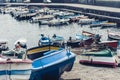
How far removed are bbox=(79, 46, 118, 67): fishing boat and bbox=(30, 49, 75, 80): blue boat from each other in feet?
16.3

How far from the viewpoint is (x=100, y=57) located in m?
26.4

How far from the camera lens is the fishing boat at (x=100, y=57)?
26062 mm

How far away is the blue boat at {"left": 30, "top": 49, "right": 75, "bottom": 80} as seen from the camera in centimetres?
2045

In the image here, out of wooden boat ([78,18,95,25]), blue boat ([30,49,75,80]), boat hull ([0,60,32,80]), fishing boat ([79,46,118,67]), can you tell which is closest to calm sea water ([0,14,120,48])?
wooden boat ([78,18,95,25])

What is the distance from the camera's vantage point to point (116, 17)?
62031mm

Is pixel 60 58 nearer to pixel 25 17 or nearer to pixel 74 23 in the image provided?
pixel 74 23

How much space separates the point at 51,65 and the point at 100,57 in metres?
6.96

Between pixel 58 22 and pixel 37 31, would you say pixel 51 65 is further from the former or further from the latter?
pixel 58 22

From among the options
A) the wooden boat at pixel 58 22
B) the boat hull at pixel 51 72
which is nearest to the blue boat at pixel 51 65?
the boat hull at pixel 51 72

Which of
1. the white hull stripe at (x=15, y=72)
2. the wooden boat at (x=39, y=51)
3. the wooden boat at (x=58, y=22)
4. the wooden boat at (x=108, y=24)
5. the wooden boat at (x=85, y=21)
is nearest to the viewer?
the white hull stripe at (x=15, y=72)

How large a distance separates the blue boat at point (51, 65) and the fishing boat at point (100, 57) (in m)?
4.98

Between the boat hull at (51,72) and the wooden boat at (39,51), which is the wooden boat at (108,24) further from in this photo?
the boat hull at (51,72)

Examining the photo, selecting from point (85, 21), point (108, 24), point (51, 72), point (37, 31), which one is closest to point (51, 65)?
point (51, 72)

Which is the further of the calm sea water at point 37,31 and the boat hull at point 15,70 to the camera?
the calm sea water at point 37,31
